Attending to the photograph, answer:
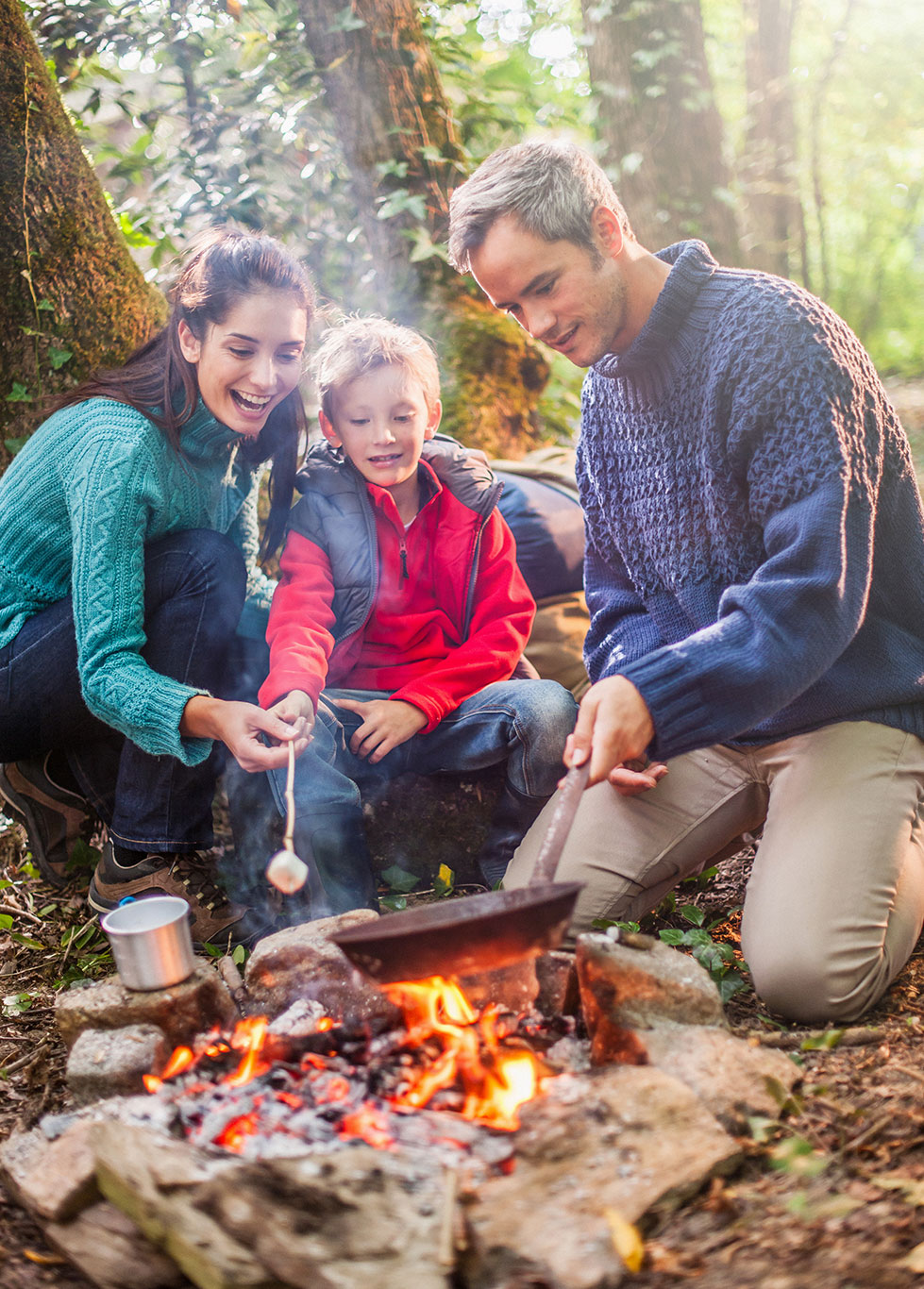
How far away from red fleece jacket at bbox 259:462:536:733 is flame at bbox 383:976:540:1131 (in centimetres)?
106

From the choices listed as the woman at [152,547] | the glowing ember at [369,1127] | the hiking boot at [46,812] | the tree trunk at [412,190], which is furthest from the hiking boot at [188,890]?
the tree trunk at [412,190]

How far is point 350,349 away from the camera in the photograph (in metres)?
2.73

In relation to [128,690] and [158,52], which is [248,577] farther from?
[158,52]

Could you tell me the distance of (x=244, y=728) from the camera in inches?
87.0

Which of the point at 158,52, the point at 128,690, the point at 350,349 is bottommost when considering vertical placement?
the point at 128,690

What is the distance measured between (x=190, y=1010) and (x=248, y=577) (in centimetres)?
147

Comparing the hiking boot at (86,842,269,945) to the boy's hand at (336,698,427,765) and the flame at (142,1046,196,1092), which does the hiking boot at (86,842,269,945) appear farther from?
the flame at (142,1046,196,1092)

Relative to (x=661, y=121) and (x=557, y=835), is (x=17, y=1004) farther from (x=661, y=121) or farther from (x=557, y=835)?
(x=661, y=121)

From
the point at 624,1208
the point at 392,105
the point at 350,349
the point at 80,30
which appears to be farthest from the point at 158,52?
the point at 624,1208

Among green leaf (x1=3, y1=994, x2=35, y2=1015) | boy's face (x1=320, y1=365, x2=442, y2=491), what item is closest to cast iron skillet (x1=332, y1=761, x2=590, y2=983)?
green leaf (x1=3, y1=994, x2=35, y2=1015)

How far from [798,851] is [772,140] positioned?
345 inches

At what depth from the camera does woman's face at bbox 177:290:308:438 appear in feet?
8.19

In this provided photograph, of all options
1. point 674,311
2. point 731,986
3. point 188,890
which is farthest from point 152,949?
point 674,311

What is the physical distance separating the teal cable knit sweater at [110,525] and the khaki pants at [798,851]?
1.06m
